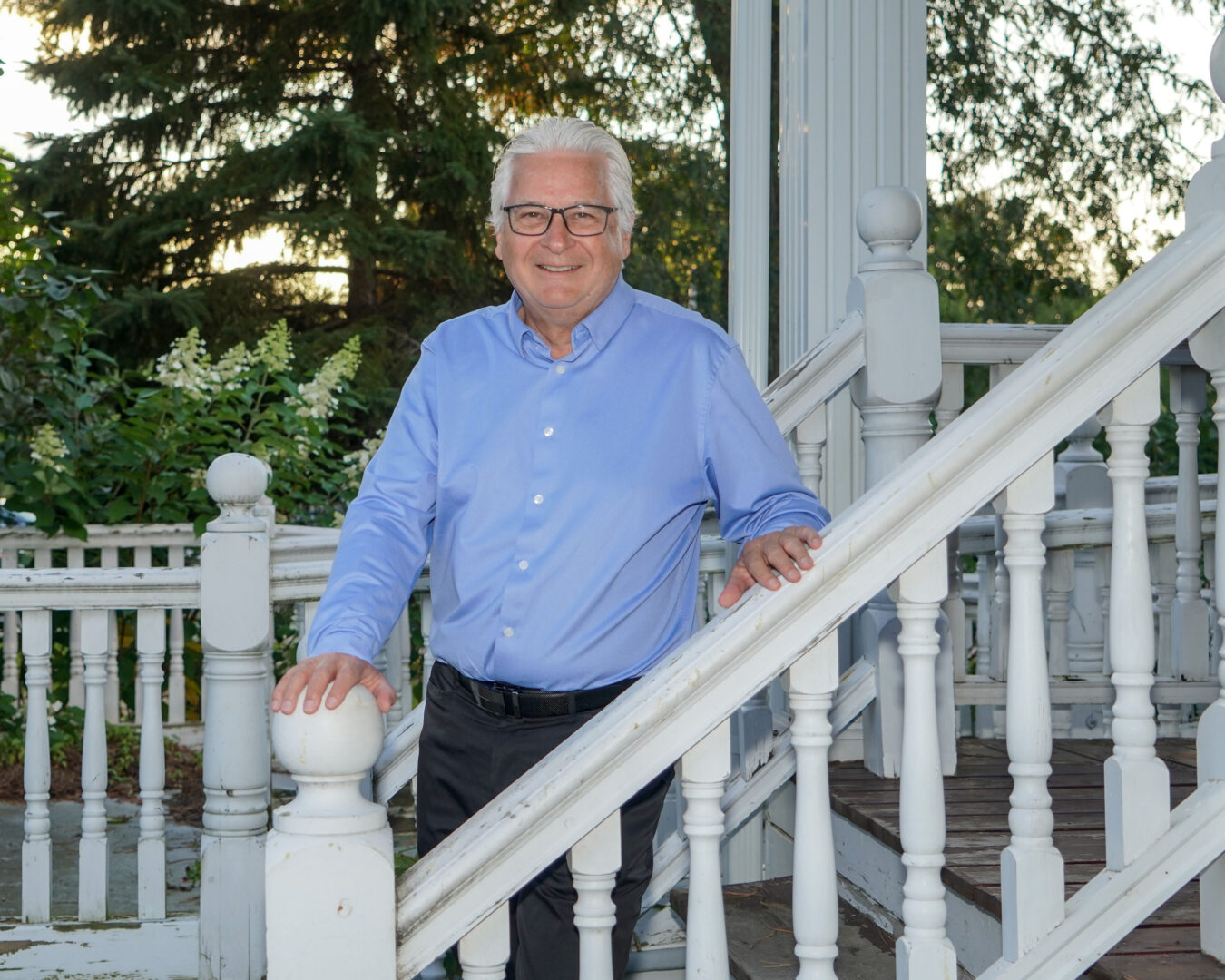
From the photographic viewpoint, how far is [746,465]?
1.96 metres

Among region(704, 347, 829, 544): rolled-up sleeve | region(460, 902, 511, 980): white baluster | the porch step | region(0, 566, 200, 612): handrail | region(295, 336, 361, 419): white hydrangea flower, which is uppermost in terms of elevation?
region(295, 336, 361, 419): white hydrangea flower

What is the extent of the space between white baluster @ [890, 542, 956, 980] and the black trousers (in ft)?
1.20

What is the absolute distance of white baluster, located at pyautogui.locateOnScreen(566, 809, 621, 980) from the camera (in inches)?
65.5

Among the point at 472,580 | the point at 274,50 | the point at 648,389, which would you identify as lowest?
the point at 472,580

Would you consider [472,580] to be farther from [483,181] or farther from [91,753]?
[483,181]

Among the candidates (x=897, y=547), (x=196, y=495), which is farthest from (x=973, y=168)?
(x=897, y=547)

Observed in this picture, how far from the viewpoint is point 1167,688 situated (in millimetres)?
3238

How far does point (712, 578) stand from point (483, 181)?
1053cm

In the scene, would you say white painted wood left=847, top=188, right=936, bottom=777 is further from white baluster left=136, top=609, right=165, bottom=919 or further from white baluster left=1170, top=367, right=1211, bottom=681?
white baluster left=136, top=609, right=165, bottom=919

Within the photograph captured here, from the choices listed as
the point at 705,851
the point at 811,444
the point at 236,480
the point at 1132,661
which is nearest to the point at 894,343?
the point at 811,444

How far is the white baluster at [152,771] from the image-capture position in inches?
128

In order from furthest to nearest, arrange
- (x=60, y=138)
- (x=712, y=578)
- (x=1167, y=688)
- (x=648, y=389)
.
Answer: (x=60, y=138), (x=712, y=578), (x=1167, y=688), (x=648, y=389)

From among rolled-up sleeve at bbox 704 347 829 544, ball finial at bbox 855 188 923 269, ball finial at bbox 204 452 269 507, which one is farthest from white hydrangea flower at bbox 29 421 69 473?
rolled-up sleeve at bbox 704 347 829 544

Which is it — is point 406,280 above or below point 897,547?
above
